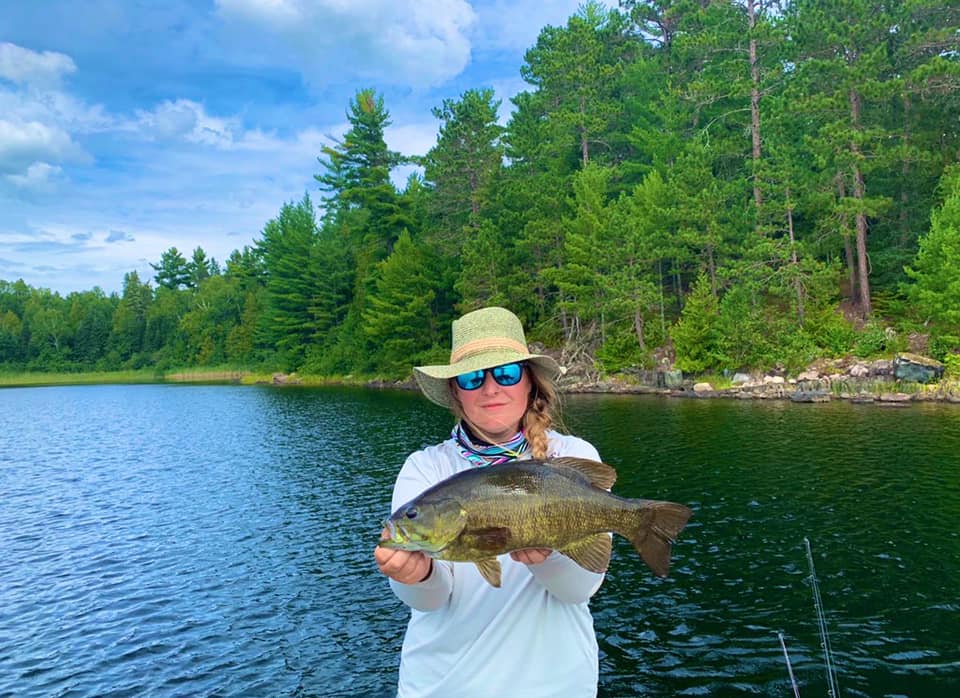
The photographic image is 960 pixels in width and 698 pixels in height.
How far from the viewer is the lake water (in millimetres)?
9219

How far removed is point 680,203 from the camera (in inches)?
1688

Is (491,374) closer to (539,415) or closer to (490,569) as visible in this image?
(539,415)

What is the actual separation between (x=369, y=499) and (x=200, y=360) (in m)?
96.0

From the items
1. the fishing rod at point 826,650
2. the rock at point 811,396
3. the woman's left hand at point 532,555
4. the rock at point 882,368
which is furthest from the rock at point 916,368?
the woman's left hand at point 532,555

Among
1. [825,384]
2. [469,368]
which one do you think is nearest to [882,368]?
[825,384]

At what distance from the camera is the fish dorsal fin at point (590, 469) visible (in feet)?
9.61

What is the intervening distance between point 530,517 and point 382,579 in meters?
11.5

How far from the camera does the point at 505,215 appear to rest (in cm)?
5253

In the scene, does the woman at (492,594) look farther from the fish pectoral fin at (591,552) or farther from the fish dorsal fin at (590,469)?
the fish dorsal fin at (590,469)

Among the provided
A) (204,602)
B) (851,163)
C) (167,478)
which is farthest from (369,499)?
(851,163)

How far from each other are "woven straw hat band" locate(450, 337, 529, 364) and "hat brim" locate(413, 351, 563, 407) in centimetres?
3

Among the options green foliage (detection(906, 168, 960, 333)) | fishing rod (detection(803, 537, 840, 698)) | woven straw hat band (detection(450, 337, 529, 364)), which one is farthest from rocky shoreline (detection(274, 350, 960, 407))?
woven straw hat band (detection(450, 337, 529, 364))

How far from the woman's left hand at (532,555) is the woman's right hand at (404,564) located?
0.42 metres

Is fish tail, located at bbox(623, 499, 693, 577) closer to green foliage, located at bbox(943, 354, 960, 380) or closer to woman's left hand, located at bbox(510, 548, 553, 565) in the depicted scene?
woman's left hand, located at bbox(510, 548, 553, 565)
